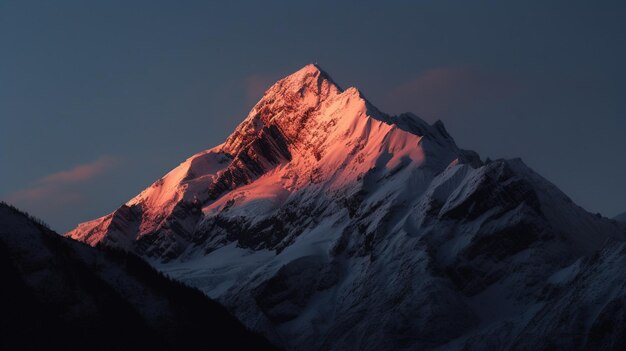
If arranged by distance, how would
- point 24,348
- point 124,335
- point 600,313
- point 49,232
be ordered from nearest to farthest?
point 24,348
point 124,335
point 49,232
point 600,313

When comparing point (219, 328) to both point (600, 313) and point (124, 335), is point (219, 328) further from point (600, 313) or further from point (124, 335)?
point (600, 313)

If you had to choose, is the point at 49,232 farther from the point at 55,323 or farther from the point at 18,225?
the point at 55,323

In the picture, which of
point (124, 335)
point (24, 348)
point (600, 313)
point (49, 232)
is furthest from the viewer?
point (600, 313)

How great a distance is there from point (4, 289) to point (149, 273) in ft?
75.1

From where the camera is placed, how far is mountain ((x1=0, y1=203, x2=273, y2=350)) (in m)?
109

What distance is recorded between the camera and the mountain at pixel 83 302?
358 feet

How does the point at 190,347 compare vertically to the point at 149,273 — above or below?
below

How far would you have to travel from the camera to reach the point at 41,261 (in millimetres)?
115500

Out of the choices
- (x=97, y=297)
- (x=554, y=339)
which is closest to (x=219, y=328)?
(x=97, y=297)

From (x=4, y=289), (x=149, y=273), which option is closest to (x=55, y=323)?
(x=4, y=289)

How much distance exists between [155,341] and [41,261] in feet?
35.0

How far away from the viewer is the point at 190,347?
121 m

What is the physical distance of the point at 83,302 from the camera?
11325 cm

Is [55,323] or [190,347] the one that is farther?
[190,347]
